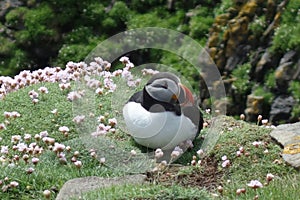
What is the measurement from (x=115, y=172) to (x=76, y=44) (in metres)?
9.40

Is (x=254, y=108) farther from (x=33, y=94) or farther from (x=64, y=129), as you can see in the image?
(x=64, y=129)

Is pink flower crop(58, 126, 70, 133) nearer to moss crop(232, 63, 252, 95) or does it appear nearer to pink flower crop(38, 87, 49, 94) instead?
pink flower crop(38, 87, 49, 94)

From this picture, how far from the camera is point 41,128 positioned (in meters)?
7.65

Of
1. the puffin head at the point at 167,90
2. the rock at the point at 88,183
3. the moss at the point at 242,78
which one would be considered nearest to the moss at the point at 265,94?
the moss at the point at 242,78

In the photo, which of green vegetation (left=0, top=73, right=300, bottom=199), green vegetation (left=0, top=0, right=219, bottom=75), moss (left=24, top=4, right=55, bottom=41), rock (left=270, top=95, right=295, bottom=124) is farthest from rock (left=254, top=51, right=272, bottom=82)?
moss (left=24, top=4, right=55, bottom=41)

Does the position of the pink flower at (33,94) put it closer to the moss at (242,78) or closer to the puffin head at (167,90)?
the puffin head at (167,90)

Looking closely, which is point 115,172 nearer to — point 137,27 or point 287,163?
point 287,163

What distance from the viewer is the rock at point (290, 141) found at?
6650 mm

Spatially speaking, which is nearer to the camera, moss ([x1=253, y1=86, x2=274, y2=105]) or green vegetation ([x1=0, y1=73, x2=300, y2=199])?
green vegetation ([x1=0, y1=73, x2=300, y2=199])

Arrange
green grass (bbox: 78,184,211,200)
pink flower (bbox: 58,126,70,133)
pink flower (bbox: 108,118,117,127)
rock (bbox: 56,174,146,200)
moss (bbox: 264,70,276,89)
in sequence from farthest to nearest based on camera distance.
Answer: moss (bbox: 264,70,276,89) < pink flower (bbox: 108,118,117,127) < pink flower (bbox: 58,126,70,133) < rock (bbox: 56,174,146,200) < green grass (bbox: 78,184,211,200)

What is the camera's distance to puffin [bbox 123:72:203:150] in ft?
21.4

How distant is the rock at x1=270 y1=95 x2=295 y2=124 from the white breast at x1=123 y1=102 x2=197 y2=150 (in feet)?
16.2

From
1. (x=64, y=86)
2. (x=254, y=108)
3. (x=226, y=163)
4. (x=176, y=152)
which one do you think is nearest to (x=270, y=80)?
(x=254, y=108)

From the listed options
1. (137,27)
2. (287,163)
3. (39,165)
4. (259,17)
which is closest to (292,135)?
(287,163)
